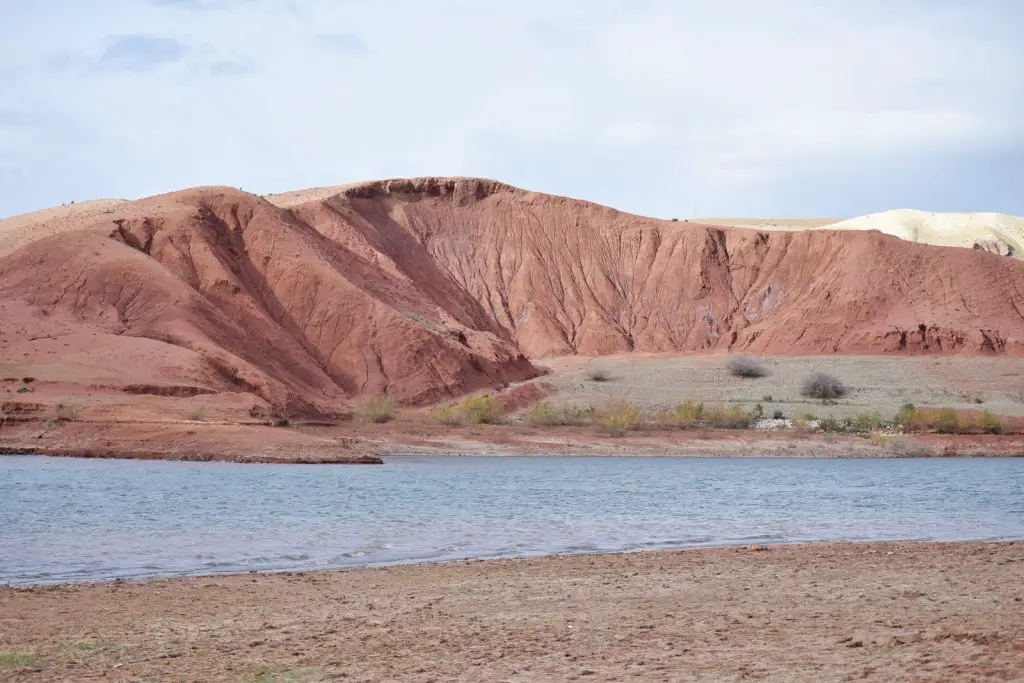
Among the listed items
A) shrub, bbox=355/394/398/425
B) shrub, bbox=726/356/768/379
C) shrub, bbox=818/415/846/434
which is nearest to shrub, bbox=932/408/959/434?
shrub, bbox=818/415/846/434

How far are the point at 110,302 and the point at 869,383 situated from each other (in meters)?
39.8

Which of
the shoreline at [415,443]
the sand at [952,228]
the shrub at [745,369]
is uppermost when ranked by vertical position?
the sand at [952,228]

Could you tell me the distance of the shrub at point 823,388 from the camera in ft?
214

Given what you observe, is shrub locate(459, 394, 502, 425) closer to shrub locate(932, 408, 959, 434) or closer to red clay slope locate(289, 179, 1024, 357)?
shrub locate(932, 408, 959, 434)

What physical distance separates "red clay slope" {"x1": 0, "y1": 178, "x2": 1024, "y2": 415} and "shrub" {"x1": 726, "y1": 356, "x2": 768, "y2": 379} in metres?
9.14

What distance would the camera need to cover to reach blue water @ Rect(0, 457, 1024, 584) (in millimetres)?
19578

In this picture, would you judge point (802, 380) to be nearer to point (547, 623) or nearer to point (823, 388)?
point (823, 388)

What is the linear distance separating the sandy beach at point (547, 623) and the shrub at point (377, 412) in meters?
37.7

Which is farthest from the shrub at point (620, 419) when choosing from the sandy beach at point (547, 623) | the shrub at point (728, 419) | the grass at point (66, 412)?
the sandy beach at point (547, 623)

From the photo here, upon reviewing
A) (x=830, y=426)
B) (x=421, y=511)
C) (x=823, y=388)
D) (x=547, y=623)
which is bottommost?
(x=830, y=426)

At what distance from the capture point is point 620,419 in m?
56.2

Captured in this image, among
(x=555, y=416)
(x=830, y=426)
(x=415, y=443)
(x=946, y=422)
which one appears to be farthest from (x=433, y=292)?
(x=946, y=422)

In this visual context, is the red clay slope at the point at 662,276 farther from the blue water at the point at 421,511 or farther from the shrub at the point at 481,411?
the blue water at the point at 421,511

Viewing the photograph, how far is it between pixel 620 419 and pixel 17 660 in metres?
46.3
